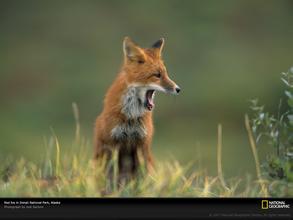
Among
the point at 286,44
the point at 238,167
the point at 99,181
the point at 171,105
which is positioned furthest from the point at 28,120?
the point at 99,181

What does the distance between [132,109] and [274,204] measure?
248 cm

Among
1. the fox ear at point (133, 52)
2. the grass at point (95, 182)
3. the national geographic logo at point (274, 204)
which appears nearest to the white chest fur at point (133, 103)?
the fox ear at point (133, 52)

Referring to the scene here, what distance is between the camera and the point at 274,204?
15.9 feet

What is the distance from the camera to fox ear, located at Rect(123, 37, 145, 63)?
7223mm

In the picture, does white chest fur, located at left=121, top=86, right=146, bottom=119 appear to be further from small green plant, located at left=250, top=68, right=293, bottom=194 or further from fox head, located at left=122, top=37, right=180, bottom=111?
small green plant, located at left=250, top=68, right=293, bottom=194

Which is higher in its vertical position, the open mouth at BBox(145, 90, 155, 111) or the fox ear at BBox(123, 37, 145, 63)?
the fox ear at BBox(123, 37, 145, 63)

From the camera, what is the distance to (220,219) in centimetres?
484

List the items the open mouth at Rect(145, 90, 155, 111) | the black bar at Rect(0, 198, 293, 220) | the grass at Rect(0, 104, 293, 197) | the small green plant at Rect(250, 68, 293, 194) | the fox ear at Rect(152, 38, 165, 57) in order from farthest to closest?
the fox ear at Rect(152, 38, 165, 57)
the open mouth at Rect(145, 90, 155, 111)
the small green plant at Rect(250, 68, 293, 194)
the grass at Rect(0, 104, 293, 197)
the black bar at Rect(0, 198, 293, 220)

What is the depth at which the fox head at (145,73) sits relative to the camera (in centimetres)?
719

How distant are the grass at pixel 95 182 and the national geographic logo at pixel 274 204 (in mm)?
704

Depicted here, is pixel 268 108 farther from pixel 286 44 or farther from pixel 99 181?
pixel 99 181

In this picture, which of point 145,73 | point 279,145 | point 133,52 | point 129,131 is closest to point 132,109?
point 129,131

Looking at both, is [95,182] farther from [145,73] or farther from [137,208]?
[145,73]

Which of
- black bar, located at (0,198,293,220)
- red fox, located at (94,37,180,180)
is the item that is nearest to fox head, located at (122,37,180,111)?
red fox, located at (94,37,180,180)
